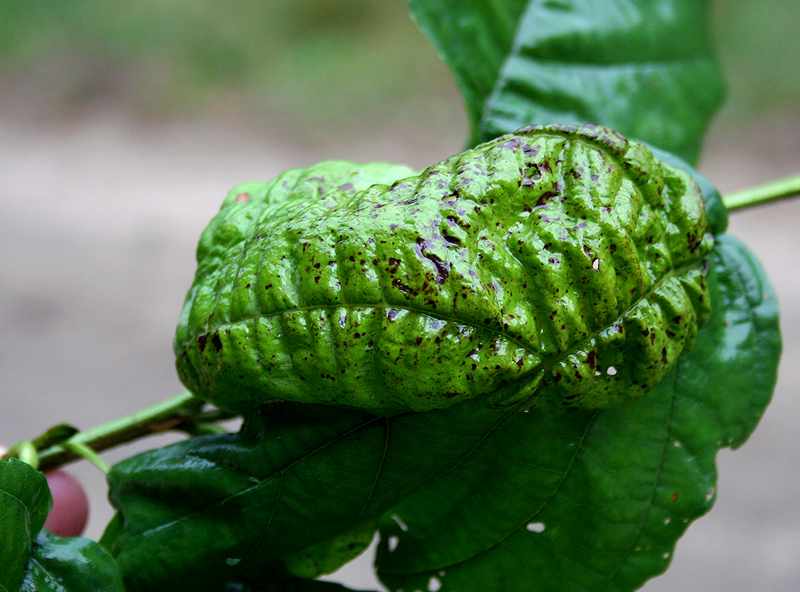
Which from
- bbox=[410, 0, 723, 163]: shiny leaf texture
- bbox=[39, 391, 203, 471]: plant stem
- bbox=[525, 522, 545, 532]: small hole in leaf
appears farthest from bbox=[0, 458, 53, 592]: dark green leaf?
bbox=[410, 0, 723, 163]: shiny leaf texture

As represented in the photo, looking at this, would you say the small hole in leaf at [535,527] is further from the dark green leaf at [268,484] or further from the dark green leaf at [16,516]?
the dark green leaf at [16,516]

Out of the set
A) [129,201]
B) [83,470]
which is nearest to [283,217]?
[83,470]

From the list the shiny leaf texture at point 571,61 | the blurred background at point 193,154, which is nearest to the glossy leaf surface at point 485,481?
the shiny leaf texture at point 571,61

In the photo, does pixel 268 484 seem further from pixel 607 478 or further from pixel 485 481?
pixel 607 478

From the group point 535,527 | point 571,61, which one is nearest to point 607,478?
point 535,527

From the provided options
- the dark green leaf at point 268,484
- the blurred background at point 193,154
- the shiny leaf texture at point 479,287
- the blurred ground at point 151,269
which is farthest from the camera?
the blurred background at point 193,154

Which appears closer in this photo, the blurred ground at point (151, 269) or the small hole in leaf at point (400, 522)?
the small hole in leaf at point (400, 522)

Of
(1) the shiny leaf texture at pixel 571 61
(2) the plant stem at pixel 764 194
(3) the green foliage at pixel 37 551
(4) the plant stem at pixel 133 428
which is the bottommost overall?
(3) the green foliage at pixel 37 551
